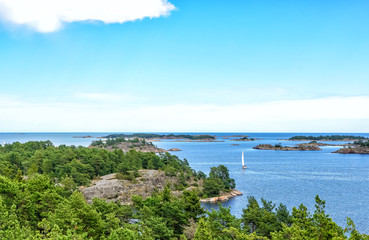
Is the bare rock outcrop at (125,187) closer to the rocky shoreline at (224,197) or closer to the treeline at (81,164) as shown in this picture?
the treeline at (81,164)

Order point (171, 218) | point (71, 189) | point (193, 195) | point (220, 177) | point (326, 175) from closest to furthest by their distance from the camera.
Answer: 1. point (171, 218)
2. point (193, 195)
3. point (71, 189)
4. point (220, 177)
5. point (326, 175)

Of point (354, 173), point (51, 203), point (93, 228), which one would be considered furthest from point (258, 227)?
point (354, 173)

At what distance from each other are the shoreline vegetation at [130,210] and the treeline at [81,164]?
205 millimetres

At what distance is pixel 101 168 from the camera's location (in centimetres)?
6788

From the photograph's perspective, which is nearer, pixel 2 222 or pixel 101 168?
pixel 2 222

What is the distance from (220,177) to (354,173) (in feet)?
148

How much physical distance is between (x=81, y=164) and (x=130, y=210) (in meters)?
34.1

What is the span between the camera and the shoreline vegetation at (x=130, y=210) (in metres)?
19.1

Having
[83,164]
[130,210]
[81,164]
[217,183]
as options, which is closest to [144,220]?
[130,210]

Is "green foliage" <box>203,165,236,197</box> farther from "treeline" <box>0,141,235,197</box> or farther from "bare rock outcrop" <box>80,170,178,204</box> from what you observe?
"bare rock outcrop" <box>80,170,178,204</box>

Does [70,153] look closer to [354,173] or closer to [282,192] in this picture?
[282,192]

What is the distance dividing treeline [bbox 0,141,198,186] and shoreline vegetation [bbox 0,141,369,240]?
21 cm

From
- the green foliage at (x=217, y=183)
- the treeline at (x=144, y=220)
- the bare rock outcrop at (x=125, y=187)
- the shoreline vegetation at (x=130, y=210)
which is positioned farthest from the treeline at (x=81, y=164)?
the treeline at (x=144, y=220)

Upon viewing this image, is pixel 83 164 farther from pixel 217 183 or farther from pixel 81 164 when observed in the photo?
pixel 217 183
